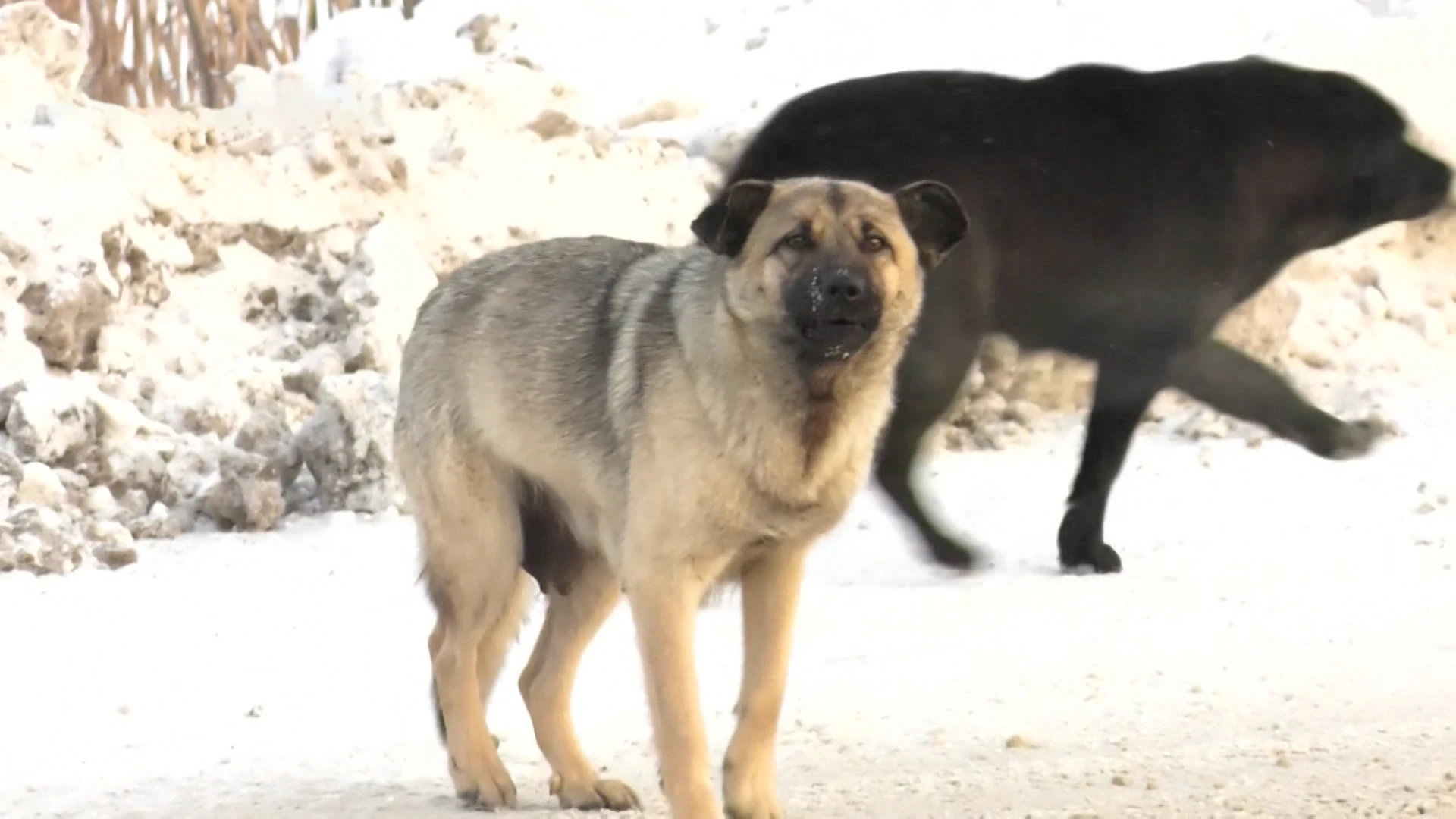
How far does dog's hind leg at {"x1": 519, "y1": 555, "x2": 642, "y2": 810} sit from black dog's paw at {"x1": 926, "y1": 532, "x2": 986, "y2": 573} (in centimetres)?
203

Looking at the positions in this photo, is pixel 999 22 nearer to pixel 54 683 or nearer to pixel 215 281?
pixel 215 281

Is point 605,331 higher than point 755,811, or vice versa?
point 605,331

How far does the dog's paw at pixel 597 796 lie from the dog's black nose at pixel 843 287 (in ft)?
3.42

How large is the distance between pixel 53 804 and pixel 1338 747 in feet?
7.99

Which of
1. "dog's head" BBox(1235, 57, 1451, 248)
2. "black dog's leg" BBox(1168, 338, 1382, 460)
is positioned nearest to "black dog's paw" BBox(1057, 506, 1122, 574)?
"black dog's leg" BBox(1168, 338, 1382, 460)

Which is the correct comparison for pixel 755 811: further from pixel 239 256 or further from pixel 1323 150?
pixel 239 256

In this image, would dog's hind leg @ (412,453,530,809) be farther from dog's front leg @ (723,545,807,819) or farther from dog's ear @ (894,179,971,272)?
dog's ear @ (894,179,971,272)

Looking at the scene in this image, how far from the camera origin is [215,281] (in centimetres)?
717

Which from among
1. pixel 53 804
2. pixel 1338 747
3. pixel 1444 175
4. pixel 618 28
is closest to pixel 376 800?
pixel 53 804

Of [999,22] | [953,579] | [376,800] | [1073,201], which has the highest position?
[999,22]

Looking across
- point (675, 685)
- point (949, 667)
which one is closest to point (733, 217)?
point (675, 685)

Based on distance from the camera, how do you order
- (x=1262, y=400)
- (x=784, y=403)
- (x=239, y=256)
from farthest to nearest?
1. (x=239, y=256)
2. (x=1262, y=400)
3. (x=784, y=403)

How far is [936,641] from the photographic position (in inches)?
191

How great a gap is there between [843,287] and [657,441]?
1.39 ft
